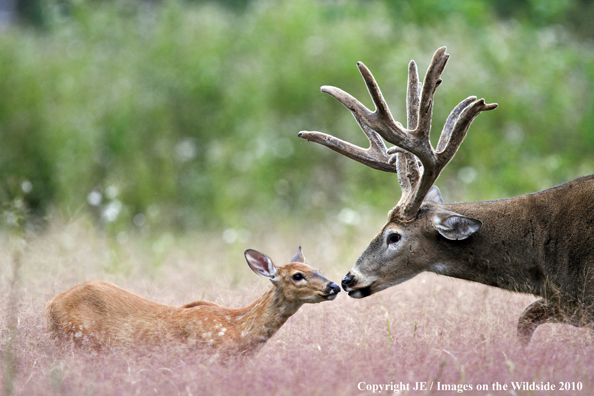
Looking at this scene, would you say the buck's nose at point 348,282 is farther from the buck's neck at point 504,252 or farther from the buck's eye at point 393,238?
the buck's neck at point 504,252

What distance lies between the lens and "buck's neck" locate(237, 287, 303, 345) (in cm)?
448

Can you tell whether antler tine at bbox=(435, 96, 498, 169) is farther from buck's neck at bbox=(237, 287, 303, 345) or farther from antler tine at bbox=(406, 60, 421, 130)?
buck's neck at bbox=(237, 287, 303, 345)

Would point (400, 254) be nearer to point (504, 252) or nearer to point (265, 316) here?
point (504, 252)

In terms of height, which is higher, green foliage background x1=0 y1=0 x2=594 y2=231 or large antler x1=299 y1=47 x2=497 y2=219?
green foliage background x1=0 y1=0 x2=594 y2=231

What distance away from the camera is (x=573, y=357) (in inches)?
150

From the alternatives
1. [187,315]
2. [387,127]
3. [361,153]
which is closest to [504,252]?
[387,127]

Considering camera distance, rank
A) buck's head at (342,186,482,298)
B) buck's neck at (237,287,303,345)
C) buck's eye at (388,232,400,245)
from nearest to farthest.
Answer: buck's neck at (237,287,303,345), buck's head at (342,186,482,298), buck's eye at (388,232,400,245)

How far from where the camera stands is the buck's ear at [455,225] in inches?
179

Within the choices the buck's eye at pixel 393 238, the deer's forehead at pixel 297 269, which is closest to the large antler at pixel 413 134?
the buck's eye at pixel 393 238

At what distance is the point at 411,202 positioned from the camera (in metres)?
4.84

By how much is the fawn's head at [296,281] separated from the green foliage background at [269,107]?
18.3 feet

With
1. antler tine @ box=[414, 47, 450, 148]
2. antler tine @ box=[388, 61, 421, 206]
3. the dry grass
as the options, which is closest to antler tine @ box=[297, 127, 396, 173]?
antler tine @ box=[388, 61, 421, 206]

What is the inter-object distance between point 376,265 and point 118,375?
6.54 feet

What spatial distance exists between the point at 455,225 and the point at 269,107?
10.0 m
